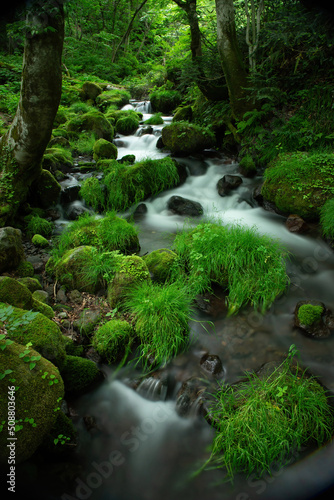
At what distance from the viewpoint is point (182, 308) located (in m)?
3.96

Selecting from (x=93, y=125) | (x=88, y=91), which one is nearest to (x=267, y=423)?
(x=93, y=125)

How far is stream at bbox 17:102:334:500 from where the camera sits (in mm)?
2494

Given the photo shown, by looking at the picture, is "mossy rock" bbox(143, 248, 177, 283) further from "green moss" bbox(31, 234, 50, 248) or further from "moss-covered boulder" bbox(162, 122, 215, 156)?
"moss-covered boulder" bbox(162, 122, 215, 156)

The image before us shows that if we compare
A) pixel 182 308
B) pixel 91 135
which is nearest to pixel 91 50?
pixel 91 135

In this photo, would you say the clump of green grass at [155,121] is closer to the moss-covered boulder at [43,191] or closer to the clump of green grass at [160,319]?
the moss-covered boulder at [43,191]

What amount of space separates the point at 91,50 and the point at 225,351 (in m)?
23.6

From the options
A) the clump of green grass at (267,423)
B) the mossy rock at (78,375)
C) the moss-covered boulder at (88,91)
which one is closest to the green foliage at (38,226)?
the mossy rock at (78,375)

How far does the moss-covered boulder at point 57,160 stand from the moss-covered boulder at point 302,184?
5545 millimetres

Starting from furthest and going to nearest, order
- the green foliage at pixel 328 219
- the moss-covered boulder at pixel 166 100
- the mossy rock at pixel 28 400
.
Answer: the moss-covered boulder at pixel 166 100, the green foliage at pixel 328 219, the mossy rock at pixel 28 400

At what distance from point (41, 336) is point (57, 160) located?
6.66m

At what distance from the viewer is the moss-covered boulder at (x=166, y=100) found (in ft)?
44.4

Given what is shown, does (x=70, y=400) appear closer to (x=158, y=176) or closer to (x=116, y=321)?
(x=116, y=321)

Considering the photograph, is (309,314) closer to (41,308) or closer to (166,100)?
(41,308)

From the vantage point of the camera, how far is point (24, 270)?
4.55 m
